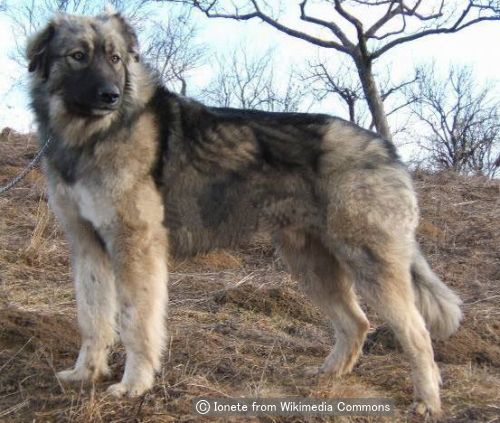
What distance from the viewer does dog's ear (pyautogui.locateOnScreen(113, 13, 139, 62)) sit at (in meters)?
4.32

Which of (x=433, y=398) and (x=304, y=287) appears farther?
(x=304, y=287)

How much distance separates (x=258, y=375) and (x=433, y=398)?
1166mm

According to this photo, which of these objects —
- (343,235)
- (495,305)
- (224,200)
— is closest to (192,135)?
(224,200)

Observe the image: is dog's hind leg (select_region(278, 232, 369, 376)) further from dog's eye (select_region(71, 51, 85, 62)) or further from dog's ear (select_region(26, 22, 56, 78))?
dog's ear (select_region(26, 22, 56, 78))

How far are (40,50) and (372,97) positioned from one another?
607 inches

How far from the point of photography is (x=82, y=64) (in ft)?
13.2

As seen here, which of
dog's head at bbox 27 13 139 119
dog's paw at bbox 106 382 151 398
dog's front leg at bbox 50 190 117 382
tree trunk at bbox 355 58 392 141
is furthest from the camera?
tree trunk at bbox 355 58 392 141

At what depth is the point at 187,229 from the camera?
437 cm

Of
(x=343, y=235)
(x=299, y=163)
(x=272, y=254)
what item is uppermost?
(x=299, y=163)

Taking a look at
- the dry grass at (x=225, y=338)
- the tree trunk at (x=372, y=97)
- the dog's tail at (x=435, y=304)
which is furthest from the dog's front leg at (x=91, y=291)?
the tree trunk at (x=372, y=97)

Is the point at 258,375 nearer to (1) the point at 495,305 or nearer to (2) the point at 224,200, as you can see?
(2) the point at 224,200

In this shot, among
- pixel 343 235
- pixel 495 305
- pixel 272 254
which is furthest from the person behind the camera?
pixel 272 254

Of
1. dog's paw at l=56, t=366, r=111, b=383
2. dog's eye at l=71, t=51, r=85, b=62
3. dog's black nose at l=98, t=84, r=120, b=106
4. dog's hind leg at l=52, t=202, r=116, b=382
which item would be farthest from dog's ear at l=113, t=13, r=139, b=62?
dog's paw at l=56, t=366, r=111, b=383

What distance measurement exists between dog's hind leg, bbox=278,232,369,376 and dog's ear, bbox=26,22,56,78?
199 cm
